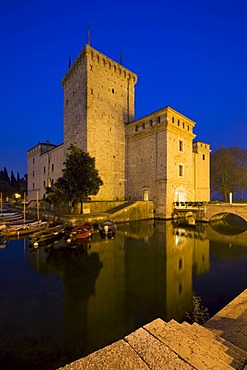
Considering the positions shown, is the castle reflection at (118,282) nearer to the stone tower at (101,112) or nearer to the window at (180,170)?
the window at (180,170)

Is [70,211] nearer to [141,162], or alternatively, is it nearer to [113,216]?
[113,216]

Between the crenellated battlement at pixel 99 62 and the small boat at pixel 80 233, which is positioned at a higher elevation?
the crenellated battlement at pixel 99 62

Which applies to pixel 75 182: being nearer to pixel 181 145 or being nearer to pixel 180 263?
pixel 180 263

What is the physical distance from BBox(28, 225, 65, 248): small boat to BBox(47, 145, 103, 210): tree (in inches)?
175

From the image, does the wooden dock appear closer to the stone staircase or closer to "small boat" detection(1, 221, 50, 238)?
the stone staircase

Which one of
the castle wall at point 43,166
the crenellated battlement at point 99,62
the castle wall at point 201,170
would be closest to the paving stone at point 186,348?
the crenellated battlement at point 99,62

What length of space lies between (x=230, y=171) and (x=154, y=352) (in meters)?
38.5

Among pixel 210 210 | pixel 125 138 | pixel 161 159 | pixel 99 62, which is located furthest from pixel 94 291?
pixel 99 62

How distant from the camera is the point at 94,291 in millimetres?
6801

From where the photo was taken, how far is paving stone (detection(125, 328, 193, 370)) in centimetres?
234

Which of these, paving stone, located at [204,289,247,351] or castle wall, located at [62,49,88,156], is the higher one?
castle wall, located at [62,49,88,156]

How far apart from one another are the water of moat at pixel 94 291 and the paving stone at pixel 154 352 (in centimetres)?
191

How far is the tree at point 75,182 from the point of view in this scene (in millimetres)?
19406

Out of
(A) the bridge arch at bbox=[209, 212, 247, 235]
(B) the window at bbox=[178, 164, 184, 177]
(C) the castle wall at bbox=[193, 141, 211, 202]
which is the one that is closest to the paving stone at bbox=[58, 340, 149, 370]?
(A) the bridge arch at bbox=[209, 212, 247, 235]
